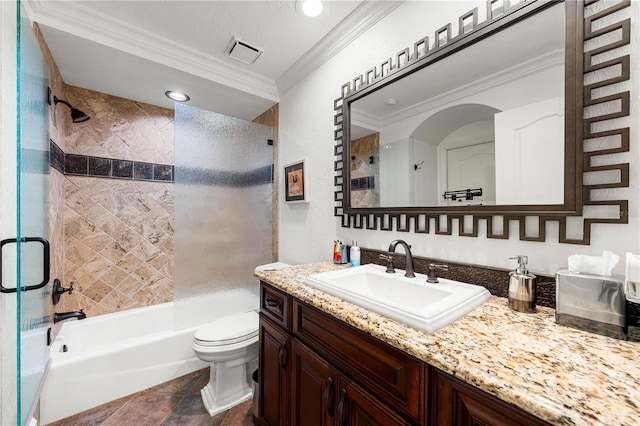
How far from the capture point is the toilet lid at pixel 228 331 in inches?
64.9

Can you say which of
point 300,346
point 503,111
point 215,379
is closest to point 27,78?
point 300,346

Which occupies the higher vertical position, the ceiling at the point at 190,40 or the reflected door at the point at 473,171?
the ceiling at the point at 190,40

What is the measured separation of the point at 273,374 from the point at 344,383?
59 centimetres

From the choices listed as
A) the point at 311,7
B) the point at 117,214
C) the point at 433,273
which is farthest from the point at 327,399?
the point at 117,214

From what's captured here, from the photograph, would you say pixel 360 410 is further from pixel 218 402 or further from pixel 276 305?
pixel 218 402

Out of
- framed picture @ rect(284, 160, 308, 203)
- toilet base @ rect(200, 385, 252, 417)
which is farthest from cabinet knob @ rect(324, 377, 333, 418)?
framed picture @ rect(284, 160, 308, 203)

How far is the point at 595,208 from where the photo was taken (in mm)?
809

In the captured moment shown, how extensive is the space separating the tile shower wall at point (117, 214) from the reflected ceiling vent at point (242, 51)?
1198 mm

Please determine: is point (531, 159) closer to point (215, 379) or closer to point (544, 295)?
point (544, 295)

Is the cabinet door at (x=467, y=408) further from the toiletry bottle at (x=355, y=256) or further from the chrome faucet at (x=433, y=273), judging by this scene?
the toiletry bottle at (x=355, y=256)

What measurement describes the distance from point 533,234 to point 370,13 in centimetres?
148

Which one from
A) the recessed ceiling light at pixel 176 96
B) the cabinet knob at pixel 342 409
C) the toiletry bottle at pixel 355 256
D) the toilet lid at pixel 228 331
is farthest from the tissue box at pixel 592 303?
the recessed ceiling light at pixel 176 96

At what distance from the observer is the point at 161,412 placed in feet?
5.44

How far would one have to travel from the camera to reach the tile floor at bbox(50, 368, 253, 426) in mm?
1578
